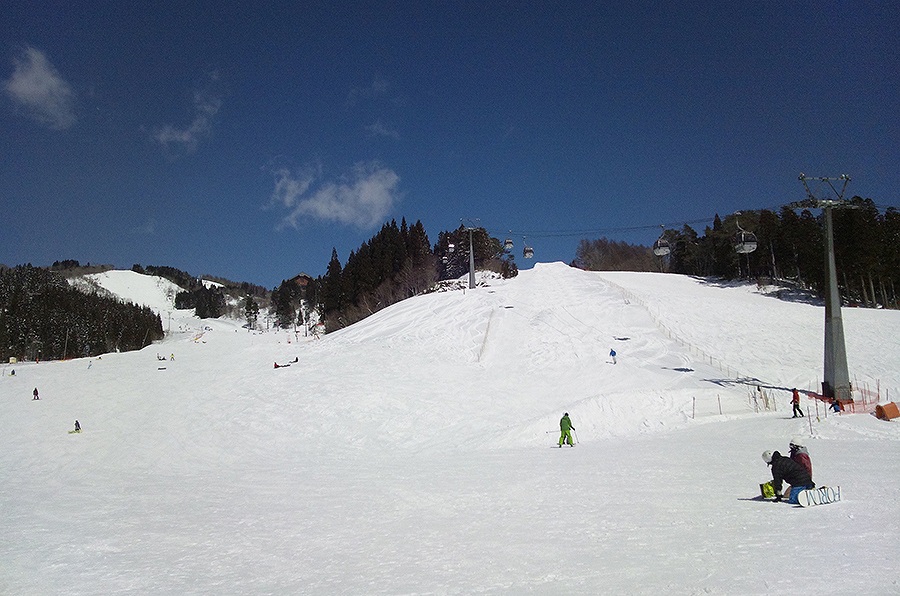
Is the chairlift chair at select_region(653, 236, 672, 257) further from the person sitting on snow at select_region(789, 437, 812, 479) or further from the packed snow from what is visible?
the person sitting on snow at select_region(789, 437, 812, 479)

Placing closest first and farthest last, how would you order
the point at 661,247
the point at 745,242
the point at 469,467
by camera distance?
the point at 469,467, the point at 745,242, the point at 661,247

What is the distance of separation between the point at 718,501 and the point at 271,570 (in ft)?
24.7

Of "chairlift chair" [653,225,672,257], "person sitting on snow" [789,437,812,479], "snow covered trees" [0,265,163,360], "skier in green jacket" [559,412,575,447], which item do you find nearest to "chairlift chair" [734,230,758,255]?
"chairlift chair" [653,225,672,257]

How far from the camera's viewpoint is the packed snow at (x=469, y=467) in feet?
22.4

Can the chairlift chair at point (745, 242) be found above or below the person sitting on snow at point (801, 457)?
above

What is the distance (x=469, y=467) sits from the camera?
15602 mm

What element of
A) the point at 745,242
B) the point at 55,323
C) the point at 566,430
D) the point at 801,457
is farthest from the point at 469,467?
the point at 55,323

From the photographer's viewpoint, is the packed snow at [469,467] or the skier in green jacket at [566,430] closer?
the packed snow at [469,467]

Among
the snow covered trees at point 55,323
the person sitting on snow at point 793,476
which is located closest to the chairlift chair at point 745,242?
the person sitting on snow at point 793,476

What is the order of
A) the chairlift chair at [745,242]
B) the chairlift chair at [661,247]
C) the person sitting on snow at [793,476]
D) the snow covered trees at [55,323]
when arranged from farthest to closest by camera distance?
the snow covered trees at [55,323], the chairlift chair at [661,247], the chairlift chair at [745,242], the person sitting on snow at [793,476]

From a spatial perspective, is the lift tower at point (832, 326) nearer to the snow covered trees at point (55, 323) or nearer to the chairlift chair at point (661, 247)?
the chairlift chair at point (661, 247)

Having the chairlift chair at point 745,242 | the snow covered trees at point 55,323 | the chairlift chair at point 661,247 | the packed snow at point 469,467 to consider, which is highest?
the snow covered trees at point 55,323

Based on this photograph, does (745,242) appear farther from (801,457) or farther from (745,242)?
(801,457)

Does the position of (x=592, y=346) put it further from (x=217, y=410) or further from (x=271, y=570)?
(x=271, y=570)
